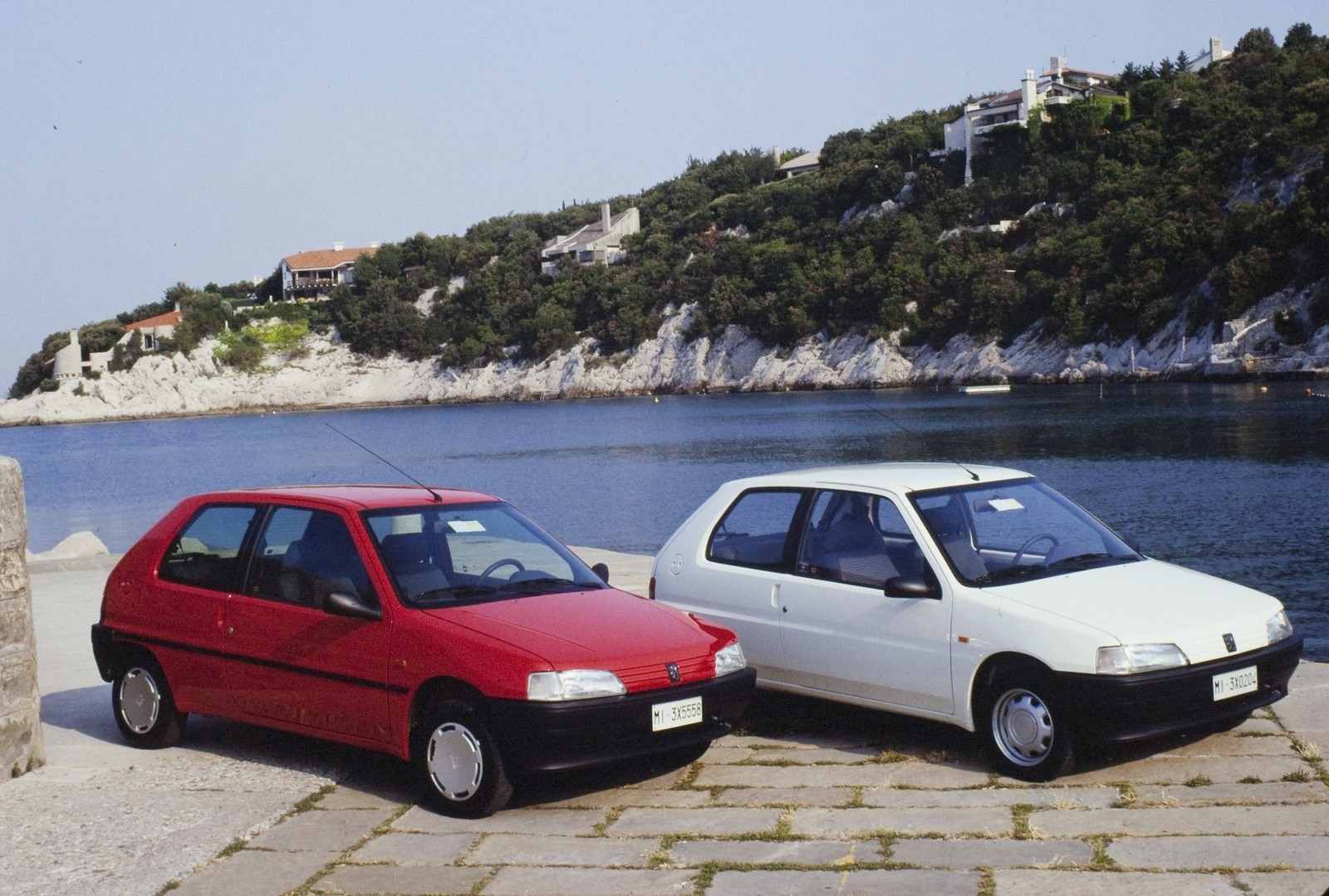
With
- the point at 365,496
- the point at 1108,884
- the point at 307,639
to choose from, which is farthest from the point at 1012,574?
the point at 307,639

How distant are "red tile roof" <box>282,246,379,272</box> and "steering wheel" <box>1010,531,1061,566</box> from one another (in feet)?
584

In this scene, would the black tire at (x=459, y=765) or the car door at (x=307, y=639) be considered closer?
the black tire at (x=459, y=765)

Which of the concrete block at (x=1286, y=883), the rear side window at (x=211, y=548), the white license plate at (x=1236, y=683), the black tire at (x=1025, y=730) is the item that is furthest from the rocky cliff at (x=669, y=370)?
the concrete block at (x=1286, y=883)

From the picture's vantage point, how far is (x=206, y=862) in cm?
586

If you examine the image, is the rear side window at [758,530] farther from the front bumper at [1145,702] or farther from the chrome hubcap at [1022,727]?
the front bumper at [1145,702]

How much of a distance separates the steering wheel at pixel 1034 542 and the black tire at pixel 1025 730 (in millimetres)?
1073

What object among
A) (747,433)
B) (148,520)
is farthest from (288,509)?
(747,433)

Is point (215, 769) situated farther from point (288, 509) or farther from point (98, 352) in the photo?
point (98, 352)

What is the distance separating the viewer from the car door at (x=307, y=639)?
22.6 ft

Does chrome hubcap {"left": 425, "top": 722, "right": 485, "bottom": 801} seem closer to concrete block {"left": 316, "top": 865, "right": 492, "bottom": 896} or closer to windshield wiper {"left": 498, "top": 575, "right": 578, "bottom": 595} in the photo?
concrete block {"left": 316, "top": 865, "right": 492, "bottom": 896}

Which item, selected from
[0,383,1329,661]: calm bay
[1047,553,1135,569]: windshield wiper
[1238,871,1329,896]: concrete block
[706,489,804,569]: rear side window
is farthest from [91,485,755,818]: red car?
[0,383,1329,661]: calm bay

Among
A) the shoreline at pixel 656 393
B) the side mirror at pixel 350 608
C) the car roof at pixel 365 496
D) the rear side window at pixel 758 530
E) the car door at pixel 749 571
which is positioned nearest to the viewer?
the side mirror at pixel 350 608

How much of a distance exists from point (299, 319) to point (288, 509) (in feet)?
543

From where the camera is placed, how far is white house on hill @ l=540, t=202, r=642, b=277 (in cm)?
15262
